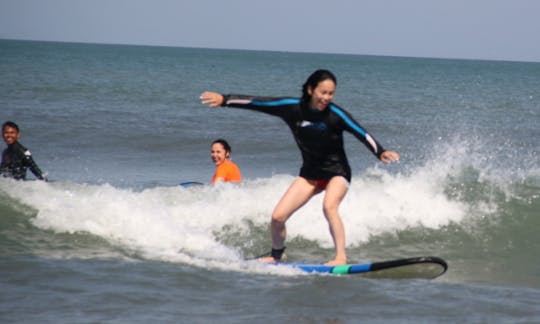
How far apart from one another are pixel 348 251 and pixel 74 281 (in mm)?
3312

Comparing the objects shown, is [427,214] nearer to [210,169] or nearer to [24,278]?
[24,278]

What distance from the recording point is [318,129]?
265 inches

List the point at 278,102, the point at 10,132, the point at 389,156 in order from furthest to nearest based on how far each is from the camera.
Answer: the point at 10,132 < the point at 278,102 < the point at 389,156

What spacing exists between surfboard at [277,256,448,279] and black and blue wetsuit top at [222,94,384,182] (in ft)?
2.52

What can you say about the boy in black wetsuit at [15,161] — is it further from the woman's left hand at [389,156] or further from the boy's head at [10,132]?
the woman's left hand at [389,156]

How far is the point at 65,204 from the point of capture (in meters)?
9.32

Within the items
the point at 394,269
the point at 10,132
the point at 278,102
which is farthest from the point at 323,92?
the point at 10,132

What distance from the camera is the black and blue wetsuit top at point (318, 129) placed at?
6.70 metres

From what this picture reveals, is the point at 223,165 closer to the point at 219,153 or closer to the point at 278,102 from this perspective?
the point at 219,153

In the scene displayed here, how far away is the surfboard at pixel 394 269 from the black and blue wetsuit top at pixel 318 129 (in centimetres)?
77

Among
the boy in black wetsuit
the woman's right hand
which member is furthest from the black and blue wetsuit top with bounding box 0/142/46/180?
the woman's right hand

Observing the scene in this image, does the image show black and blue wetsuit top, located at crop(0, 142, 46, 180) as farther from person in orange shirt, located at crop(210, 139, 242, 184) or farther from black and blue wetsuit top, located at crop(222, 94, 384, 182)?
black and blue wetsuit top, located at crop(222, 94, 384, 182)

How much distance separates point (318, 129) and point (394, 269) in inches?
53.6

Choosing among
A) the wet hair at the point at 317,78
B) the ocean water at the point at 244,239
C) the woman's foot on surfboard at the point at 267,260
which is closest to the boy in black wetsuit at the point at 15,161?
the ocean water at the point at 244,239
